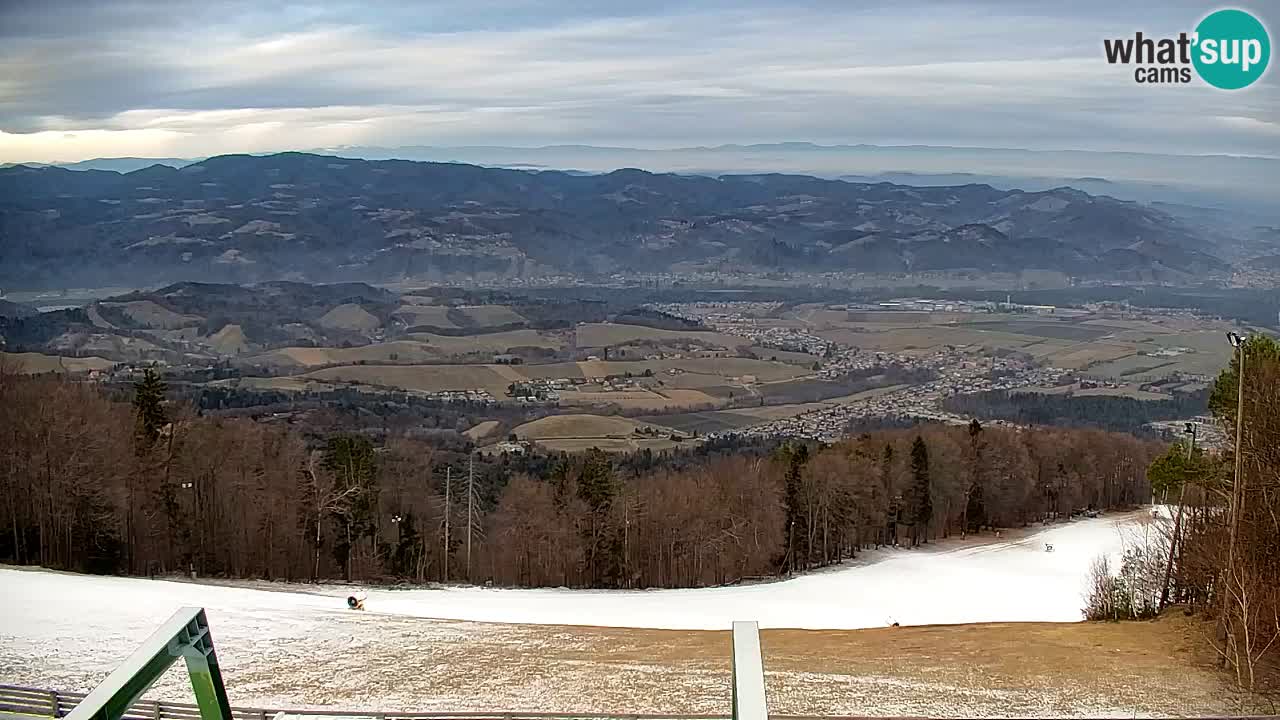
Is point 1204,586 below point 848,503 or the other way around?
the other way around

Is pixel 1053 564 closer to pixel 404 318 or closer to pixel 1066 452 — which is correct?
pixel 1066 452

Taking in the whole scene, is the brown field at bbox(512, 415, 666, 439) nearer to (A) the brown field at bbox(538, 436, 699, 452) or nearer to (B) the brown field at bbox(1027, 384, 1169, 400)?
(A) the brown field at bbox(538, 436, 699, 452)

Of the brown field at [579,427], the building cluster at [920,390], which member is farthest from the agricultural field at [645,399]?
the building cluster at [920,390]

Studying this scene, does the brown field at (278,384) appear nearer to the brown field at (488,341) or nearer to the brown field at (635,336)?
the brown field at (488,341)

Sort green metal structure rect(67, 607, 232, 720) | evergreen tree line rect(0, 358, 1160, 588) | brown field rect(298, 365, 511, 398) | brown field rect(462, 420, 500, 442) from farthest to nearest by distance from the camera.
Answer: brown field rect(298, 365, 511, 398) → brown field rect(462, 420, 500, 442) → evergreen tree line rect(0, 358, 1160, 588) → green metal structure rect(67, 607, 232, 720)

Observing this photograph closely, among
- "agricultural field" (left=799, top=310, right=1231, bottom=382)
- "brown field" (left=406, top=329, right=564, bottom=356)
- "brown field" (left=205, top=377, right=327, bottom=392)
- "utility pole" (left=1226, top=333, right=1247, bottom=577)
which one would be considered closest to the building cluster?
"agricultural field" (left=799, top=310, right=1231, bottom=382)

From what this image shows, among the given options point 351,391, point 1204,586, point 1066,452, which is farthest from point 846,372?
point 1204,586
